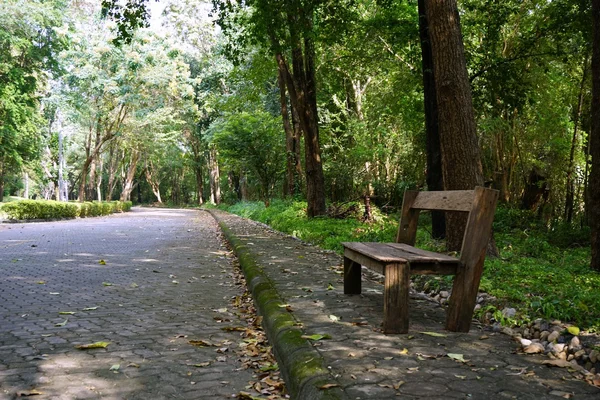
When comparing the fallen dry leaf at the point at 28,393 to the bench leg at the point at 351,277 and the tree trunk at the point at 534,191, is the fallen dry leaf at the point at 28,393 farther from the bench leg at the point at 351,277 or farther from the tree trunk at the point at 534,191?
the tree trunk at the point at 534,191

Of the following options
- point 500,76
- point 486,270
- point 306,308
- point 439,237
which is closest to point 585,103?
point 500,76

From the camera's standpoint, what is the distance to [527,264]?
22.3 ft

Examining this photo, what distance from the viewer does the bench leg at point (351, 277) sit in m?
5.60

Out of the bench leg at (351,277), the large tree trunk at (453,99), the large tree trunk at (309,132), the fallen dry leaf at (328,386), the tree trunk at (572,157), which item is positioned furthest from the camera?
the large tree trunk at (309,132)

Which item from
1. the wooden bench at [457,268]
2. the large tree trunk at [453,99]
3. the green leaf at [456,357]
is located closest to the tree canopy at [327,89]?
the large tree trunk at [453,99]

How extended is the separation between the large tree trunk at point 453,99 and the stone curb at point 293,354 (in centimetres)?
307

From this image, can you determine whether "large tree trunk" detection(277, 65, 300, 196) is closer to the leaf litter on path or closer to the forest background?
the forest background

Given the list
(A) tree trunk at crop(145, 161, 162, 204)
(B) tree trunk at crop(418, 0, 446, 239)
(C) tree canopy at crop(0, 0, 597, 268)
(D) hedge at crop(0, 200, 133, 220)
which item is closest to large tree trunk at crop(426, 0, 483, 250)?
(C) tree canopy at crop(0, 0, 597, 268)

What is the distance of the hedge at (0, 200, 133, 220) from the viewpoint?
21.5m

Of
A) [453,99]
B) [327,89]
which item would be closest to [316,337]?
[453,99]

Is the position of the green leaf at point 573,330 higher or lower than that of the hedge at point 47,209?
lower

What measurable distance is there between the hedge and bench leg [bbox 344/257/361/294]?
2007 cm

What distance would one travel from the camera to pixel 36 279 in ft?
24.1

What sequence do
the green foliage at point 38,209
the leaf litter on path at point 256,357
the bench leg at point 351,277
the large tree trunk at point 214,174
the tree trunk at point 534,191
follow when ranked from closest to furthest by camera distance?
1. the leaf litter on path at point 256,357
2. the bench leg at point 351,277
3. the tree trunk at point 534,191
4. the green foliage at point 38,209
5. the large tree trunk at point 214,174
